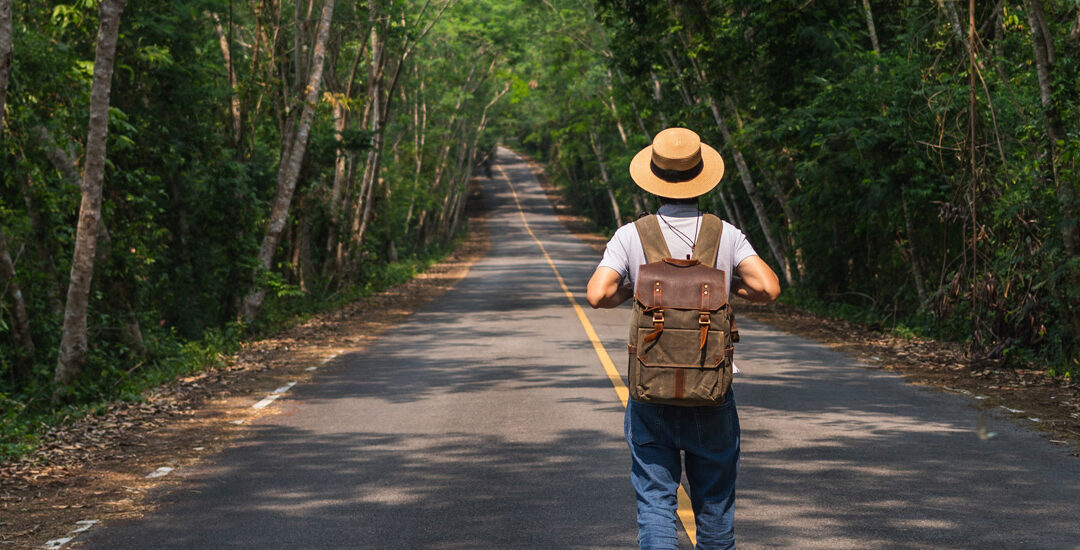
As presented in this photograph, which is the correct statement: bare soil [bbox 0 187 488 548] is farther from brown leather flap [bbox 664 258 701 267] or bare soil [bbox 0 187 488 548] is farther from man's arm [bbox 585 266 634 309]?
brown leather flap [bbox 664 258 701 267]

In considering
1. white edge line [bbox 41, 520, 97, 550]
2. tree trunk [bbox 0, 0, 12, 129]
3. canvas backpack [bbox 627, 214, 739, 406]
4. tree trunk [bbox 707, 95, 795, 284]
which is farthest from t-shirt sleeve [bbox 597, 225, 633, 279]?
tree trunk [bbox 707, 95, 795, 284]

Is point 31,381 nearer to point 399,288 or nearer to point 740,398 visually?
point 740,398

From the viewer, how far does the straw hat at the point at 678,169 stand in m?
4.36

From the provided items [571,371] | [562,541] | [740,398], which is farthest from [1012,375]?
[562,541]

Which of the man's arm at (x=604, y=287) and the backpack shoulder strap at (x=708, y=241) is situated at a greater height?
the backpack shoulder strap at (x=708, y=241)

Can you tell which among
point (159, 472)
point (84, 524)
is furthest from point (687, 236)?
point (159, 472)

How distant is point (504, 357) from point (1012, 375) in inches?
254

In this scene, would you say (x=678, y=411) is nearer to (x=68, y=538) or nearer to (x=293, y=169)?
(x=68, y=538)

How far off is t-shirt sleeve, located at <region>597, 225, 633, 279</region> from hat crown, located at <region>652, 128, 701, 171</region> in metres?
0.31

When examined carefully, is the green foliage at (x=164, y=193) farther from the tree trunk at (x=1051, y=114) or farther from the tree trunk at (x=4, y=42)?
the tree trunk at (x=1051, y=114)

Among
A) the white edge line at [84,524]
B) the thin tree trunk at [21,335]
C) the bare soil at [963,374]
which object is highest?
the thin tree trunk at [21,335]

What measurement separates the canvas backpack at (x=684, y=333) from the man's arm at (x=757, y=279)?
7.4 inches

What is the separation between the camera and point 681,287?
4.17m

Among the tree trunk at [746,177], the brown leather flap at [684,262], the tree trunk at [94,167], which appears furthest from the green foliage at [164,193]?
the tree trunk at [746,177]
